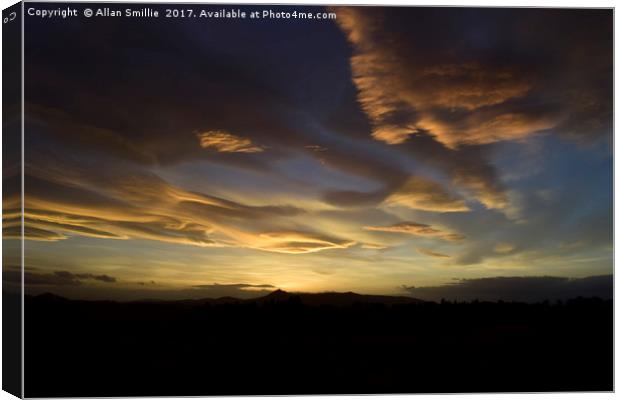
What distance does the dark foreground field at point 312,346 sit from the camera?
9.20 meters

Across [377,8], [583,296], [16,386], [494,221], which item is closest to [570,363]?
[583,296]

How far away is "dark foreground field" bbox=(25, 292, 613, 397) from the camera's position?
9203mm

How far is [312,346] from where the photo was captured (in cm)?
952

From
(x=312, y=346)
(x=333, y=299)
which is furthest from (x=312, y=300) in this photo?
(x=312, y=346)

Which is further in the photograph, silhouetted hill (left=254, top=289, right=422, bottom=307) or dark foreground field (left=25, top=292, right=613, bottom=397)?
silhouetted hill (left=254, top=289, right=422, bottom=307)

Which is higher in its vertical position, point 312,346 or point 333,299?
point 333,299

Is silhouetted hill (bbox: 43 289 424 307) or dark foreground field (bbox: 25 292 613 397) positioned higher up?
silhouetted hill (bbox: 43 289 424 307)

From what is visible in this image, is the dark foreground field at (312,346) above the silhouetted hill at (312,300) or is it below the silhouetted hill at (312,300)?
below

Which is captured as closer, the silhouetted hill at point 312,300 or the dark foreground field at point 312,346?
the dark foreground field at point 312,346

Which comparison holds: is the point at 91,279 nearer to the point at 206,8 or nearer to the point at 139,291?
the point at 139,291

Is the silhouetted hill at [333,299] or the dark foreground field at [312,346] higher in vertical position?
the silhouetted hill at [333,299]

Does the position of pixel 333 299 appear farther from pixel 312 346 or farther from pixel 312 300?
pixel 312 346

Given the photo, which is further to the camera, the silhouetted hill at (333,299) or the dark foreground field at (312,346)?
the silhouetted hill at (333,299)

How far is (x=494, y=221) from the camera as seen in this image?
9.62 meters
